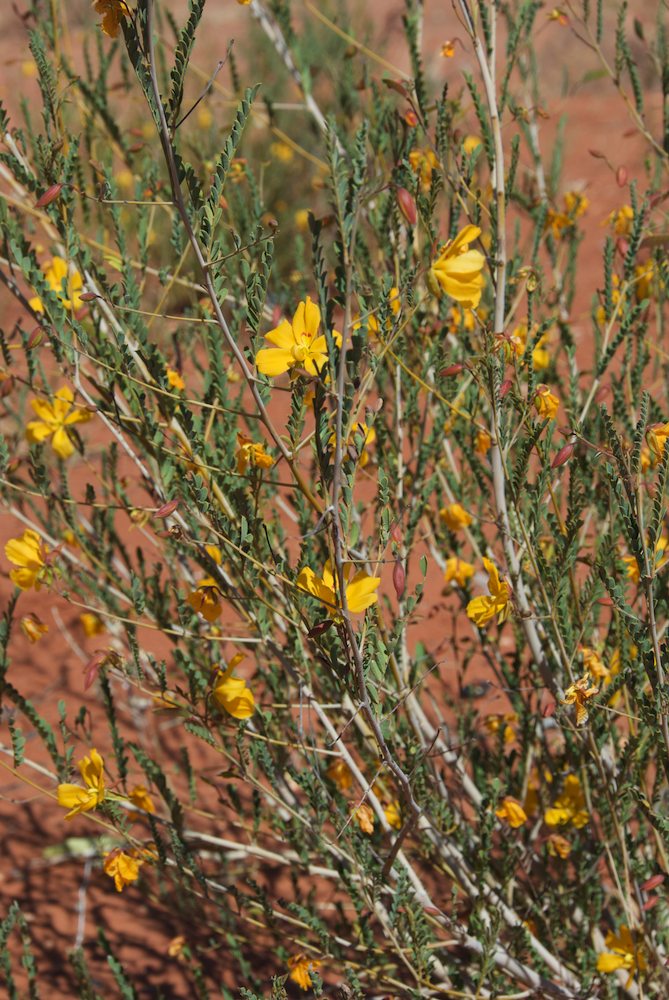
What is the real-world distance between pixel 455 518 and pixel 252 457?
2.52 feet

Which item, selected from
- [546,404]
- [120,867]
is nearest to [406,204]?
[546,404]

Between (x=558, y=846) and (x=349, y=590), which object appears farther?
(x=558, y=846)

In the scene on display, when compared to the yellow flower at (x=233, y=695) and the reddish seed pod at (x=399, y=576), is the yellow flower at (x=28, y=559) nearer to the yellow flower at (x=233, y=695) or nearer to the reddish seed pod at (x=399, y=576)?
the yellow flower at (x=233, y=695)

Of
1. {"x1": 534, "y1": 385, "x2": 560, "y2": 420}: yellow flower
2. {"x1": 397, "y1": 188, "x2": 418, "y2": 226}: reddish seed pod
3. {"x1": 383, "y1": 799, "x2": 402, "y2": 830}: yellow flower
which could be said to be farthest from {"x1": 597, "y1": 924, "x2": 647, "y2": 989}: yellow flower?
{"x1": 397, "y1": 188, "x2": 418, "y2": 226}: reddish seed pod

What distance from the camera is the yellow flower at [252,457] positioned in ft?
4.29

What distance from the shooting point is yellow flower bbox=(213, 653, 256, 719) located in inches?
58.2

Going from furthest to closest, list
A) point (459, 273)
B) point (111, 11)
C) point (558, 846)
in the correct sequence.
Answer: point (558, 846), point (459, 273), point (111, 11)

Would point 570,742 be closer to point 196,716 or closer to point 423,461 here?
point 423,461

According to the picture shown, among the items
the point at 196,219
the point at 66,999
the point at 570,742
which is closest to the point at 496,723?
the point at 570,742

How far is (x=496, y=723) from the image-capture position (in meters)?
2.09

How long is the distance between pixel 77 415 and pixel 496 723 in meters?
1.08

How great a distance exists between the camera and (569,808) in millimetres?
1938

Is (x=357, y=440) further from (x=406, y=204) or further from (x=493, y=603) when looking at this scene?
(x=493, y=603)

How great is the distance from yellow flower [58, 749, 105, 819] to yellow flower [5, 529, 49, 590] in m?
0.31
